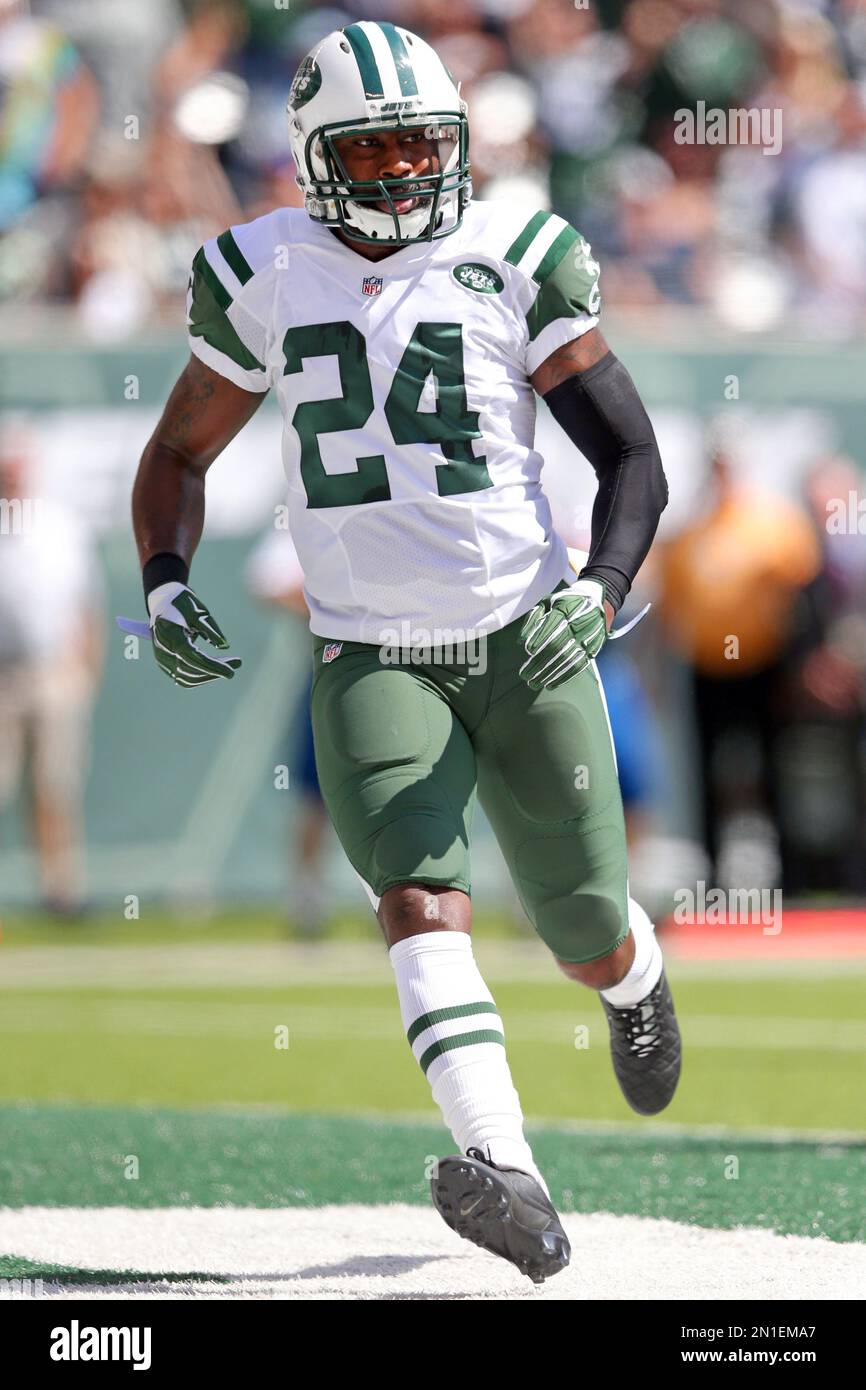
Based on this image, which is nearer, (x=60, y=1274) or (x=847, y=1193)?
(x=60, y=1274)

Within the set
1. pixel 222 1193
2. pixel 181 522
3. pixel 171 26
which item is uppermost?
pixel 171 26

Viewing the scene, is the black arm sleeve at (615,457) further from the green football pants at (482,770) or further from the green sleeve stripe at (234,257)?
the green sleeve stripe at (234,257)

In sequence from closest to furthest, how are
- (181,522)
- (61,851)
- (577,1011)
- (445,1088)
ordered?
(445,1088) → (181,522) → (577,1011) → (61,851)

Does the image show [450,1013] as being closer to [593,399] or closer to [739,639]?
[593,399]

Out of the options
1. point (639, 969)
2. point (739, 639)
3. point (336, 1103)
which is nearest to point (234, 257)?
point (639, 969)

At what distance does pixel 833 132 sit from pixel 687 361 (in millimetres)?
2291

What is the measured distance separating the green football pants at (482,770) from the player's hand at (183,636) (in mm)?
210

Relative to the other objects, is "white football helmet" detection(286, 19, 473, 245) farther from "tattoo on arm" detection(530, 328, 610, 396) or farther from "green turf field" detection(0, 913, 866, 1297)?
"green turf field" detection(0, 913, 866, 1297)

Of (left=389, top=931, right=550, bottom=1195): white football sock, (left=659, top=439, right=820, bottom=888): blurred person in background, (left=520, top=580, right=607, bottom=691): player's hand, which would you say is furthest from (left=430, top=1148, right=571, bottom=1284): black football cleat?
(left=659, top=439, right=820, bottom=888): blurred person in background

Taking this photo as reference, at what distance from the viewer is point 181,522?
14.6 ft

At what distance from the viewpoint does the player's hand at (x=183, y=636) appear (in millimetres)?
4188

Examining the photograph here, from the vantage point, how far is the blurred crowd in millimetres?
11961
